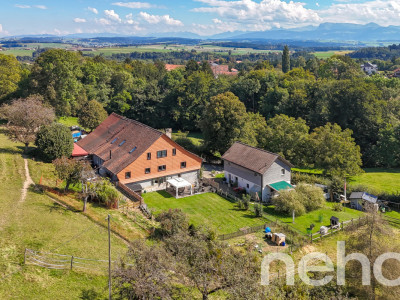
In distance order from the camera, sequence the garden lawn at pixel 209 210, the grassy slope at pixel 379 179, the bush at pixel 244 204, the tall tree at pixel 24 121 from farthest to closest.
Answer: the grassy slope at pixel 379 179 < the tall tree at pixel 24 121 < the bush at pixel 244 204 < the garden lawn at pixel 209 210

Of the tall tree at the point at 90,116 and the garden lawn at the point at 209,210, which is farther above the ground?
the tall tree at the point at 90,116

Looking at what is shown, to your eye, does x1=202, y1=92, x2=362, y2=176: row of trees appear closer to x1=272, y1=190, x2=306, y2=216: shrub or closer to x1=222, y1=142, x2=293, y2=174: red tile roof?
x1=222, y1=142, x2=293, y2=174: red tile roof

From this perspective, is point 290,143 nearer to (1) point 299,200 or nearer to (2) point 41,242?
(1) point 299,200

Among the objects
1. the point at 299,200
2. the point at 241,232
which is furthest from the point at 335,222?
the point at 241,232

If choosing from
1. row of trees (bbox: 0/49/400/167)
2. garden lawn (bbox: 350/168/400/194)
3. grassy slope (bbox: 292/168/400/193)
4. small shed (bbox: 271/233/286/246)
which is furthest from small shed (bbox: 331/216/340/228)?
row of trees (bbox: 0/49/400/167)

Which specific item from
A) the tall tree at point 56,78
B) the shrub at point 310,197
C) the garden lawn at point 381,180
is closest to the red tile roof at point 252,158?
the shrub at point 310,197

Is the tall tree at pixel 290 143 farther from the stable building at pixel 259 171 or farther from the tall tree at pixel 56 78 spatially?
the tall tree at pixel 56 78
